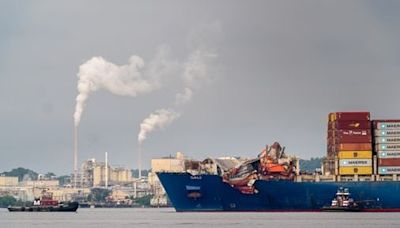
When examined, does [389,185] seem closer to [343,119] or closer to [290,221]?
[343,119]

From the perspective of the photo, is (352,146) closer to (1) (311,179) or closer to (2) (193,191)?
(1) (311,179)

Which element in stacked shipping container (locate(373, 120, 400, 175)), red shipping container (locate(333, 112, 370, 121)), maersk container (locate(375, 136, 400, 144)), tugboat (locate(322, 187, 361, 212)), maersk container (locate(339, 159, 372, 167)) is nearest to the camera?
stacked shipping container (locate(373, 120, 400, 175))

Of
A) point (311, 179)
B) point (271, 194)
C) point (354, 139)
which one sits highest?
point (354, 139)

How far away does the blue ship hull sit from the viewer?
468ft

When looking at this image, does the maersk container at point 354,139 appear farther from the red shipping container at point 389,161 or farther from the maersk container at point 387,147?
the red shipping container at point 389,161

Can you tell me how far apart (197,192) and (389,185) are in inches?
953

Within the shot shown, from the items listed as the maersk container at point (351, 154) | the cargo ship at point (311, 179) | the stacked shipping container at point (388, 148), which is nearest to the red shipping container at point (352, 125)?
the cargo ship at point (311, 179)

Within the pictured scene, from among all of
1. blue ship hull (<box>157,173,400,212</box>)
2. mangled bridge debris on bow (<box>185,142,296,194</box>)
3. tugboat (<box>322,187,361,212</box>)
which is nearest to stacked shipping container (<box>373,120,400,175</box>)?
blue ship hull (<box>157,173,400,212</box>)

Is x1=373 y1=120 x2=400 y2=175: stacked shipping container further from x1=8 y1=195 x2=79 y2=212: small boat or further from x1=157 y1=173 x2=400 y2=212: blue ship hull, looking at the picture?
x1=8 y1=195 x2=79 y2=212: small boat

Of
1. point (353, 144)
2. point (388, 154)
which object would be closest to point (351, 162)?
point (353, 144)

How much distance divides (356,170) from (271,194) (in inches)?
437

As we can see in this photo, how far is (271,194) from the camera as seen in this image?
14288 cm

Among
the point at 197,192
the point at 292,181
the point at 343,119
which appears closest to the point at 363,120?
the point at 343,119

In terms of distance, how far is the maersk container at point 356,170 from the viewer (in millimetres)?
142000
